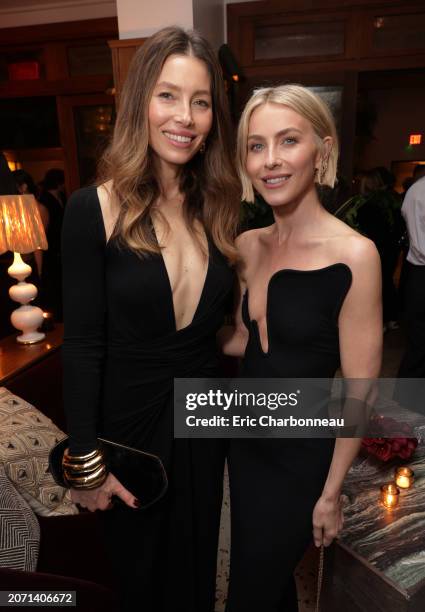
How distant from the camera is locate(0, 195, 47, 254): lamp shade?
7.72 ft

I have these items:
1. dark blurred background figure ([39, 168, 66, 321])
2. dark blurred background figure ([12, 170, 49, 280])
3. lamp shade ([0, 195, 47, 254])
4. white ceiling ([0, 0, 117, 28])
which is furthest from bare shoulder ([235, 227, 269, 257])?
white ceiling ([0, 0, 117, 28])

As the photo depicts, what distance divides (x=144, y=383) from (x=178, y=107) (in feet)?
2.21

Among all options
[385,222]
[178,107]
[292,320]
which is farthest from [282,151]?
[385,222]

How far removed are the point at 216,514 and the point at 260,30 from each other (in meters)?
4.18

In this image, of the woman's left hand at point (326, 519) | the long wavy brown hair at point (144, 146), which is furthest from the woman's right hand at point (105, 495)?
the long wavy brown hair at point (144, 146)

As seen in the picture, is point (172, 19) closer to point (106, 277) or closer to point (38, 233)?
point (38, 233)

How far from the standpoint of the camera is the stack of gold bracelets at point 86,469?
3.71ft

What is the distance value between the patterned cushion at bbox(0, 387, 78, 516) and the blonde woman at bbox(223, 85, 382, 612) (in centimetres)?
58

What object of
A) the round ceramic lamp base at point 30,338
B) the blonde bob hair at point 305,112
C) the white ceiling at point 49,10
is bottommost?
the round ceramic lamp base at point 30,338

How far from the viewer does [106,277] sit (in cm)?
109

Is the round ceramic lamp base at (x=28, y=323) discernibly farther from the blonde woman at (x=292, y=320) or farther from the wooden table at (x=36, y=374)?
the blonde woman at (x=292, y=320)

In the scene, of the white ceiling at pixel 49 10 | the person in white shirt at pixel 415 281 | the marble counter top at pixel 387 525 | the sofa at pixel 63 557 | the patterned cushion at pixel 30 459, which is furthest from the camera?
the white ceiling at pixel 49 10

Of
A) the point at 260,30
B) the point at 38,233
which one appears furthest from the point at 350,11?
the point at 38,233

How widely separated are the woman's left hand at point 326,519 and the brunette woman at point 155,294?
1.00 feet
